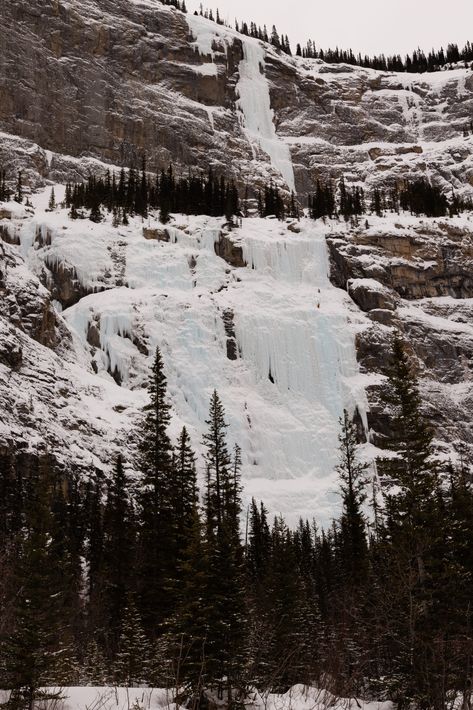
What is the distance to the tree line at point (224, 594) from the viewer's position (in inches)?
537

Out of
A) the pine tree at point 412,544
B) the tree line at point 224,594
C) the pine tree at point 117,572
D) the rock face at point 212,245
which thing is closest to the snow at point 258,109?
the rock face at point 212,245

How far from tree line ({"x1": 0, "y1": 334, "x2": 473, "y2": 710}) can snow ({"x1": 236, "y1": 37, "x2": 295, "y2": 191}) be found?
78265 mm

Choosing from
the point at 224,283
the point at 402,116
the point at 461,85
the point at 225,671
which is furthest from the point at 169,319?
the point at 461,85

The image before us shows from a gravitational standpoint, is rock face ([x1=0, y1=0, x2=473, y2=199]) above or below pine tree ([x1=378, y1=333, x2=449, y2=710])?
above

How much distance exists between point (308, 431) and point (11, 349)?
24.7 m

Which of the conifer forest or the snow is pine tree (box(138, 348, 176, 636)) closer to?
the conifer forest

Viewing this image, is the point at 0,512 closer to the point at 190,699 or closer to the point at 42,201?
the point at 190,699

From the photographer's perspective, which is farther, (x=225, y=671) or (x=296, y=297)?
(x=296, y=297)

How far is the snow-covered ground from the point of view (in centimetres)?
5672

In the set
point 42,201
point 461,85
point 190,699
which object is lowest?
point 190,699

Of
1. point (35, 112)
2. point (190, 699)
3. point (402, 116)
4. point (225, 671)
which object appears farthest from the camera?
point (402, 116)

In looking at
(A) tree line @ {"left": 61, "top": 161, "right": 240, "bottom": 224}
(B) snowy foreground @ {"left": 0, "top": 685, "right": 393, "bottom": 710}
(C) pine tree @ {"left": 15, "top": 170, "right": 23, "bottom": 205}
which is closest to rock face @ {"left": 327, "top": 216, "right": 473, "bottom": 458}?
(A) tree line @ {"left": 61, "top": 161, "right": 240, "bottom": 224}

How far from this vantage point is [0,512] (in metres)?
36.8

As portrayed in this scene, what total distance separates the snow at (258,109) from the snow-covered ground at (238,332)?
130 feet
